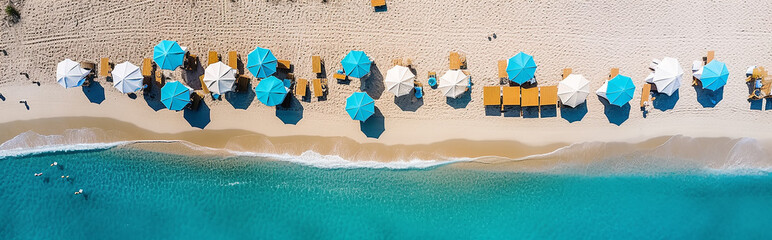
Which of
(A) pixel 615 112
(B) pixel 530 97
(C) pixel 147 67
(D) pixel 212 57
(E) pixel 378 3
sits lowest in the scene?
(A) pixel 615 112

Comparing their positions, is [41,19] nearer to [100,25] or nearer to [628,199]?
[100,25]

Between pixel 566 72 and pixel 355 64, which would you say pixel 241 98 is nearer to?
pixel 355 64

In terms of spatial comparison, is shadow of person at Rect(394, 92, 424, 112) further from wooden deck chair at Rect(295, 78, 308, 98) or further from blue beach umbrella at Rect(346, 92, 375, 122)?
wooden deck chair at Rect(295, 78, 308, 98)

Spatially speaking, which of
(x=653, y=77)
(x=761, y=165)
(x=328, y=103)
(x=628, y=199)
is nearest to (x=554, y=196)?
(x=628, y=199)

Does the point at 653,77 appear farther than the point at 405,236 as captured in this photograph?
No

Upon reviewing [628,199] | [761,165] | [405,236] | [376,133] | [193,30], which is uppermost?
[193,30]

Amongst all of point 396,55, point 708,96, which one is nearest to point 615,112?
point 708,96

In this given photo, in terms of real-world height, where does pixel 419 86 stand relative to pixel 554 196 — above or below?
above
